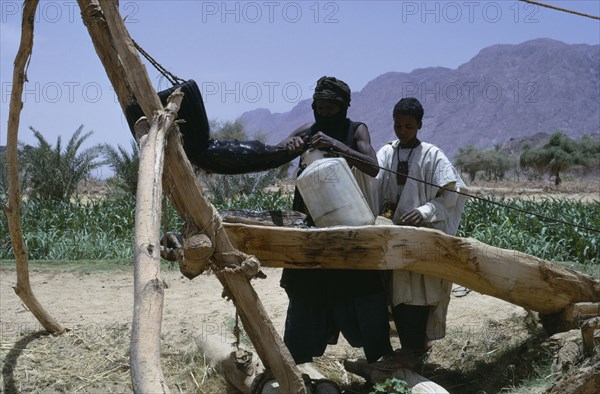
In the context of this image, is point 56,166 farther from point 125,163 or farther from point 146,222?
point 146,222

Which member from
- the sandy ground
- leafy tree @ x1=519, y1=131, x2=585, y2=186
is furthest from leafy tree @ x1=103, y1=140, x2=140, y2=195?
leafy tree @ x1=519, y1=131, x2=585, y2=186

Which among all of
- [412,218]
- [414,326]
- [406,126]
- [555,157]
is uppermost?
[555,157]

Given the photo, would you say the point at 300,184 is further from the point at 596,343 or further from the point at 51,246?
the point at 51,246

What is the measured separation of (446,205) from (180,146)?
1.75 metres

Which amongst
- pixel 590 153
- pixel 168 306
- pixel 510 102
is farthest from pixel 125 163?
pixel 510 102

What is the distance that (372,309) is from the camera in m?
4.11

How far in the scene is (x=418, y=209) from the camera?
4137mm

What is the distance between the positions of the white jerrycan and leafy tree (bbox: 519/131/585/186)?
1191 inches

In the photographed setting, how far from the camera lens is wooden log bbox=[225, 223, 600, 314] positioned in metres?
3.82

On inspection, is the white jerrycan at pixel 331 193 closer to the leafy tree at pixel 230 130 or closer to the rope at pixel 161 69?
the rope at pixel 161 69

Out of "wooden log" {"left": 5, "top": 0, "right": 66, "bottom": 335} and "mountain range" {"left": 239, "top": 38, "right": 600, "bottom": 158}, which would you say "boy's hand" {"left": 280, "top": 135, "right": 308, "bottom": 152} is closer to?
"wooden log" {"left": 5, "top": 0, "right": 66, "bottom": 335}

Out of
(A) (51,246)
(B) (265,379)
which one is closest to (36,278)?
(A) (51,246)

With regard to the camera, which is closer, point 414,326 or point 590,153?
point 414,326

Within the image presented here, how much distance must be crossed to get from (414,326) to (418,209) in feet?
2.45
